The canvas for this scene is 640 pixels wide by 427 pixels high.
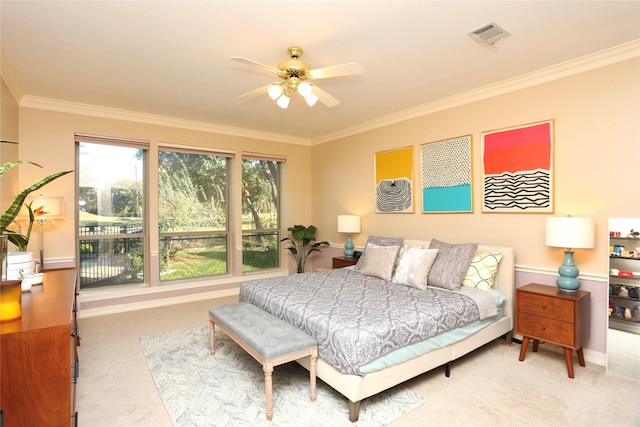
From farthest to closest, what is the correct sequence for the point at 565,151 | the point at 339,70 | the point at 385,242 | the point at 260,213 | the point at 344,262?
the point at 260,213
the point at 344,262
the point at 385,242
the point at 565,151
the point at 339,70

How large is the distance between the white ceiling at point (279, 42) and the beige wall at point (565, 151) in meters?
0.29

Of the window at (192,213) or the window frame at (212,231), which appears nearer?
the window frame at (212,231)

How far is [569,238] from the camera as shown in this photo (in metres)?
2.83

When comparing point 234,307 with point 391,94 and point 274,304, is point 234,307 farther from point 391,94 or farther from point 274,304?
point 391,94

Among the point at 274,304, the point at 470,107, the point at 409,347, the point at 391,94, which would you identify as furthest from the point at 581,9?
the point at 274,304

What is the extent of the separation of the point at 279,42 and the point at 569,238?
9.57 feet

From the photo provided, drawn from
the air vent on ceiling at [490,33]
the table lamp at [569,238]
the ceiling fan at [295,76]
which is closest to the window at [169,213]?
the ceiling fan at [295,76]

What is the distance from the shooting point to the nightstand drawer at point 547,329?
9.01ft

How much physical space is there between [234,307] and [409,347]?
161cm

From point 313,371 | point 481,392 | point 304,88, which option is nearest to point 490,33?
point 304,88

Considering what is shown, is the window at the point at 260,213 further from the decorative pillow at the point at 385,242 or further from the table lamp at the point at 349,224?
the decorative pillow at the point at 385,242

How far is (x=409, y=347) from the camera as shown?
241 centimetres

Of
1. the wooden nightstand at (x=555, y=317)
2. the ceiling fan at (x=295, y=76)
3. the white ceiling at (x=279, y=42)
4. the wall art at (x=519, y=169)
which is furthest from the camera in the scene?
the wall art at (x=519, y=169)

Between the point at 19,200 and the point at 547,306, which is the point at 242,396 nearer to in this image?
the point at 19,200
